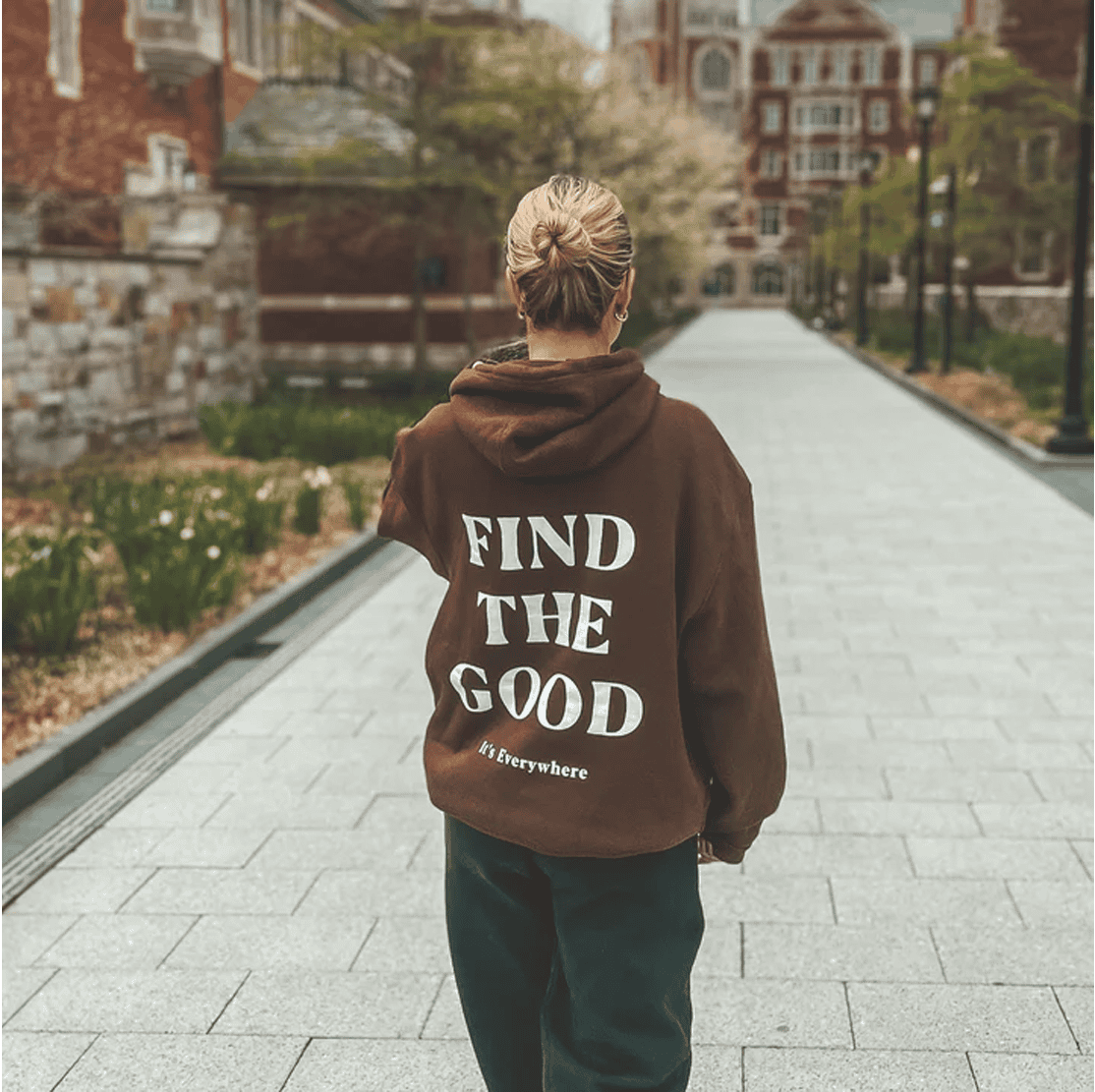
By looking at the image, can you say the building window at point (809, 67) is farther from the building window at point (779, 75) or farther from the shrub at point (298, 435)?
the shrub at point (298, 435)

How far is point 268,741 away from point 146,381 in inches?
365

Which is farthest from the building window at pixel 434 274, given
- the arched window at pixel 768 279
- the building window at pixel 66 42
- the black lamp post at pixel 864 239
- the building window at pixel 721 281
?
the arched window at pixel 768 279

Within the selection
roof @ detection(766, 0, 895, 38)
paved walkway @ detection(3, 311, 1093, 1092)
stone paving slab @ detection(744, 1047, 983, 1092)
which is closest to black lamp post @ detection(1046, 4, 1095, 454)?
paved walkway @ detection(3, 311, 1093, 1092)

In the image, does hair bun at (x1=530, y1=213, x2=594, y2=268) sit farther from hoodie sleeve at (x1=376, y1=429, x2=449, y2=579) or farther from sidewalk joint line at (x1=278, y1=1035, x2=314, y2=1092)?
sidewalk joint line at (x1=278, y1=1035, x2=314, y2=1092)

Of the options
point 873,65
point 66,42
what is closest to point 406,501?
point 66,42

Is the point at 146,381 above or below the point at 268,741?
above

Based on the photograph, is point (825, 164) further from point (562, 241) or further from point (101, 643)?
point (562, 241)

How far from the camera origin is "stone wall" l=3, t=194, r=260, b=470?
39.7 ft

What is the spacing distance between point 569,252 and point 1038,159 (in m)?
28.7

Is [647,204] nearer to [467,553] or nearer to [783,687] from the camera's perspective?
[783,687]

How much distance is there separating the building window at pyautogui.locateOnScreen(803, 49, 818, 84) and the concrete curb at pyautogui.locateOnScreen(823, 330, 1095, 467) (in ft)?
223

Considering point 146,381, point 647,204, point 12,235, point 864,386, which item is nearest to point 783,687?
point 146,381

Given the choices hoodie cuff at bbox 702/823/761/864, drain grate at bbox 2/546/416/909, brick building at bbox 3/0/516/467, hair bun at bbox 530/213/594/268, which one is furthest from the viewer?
brick building at bbox 3/0/516/467

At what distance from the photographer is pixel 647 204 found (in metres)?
32.8
